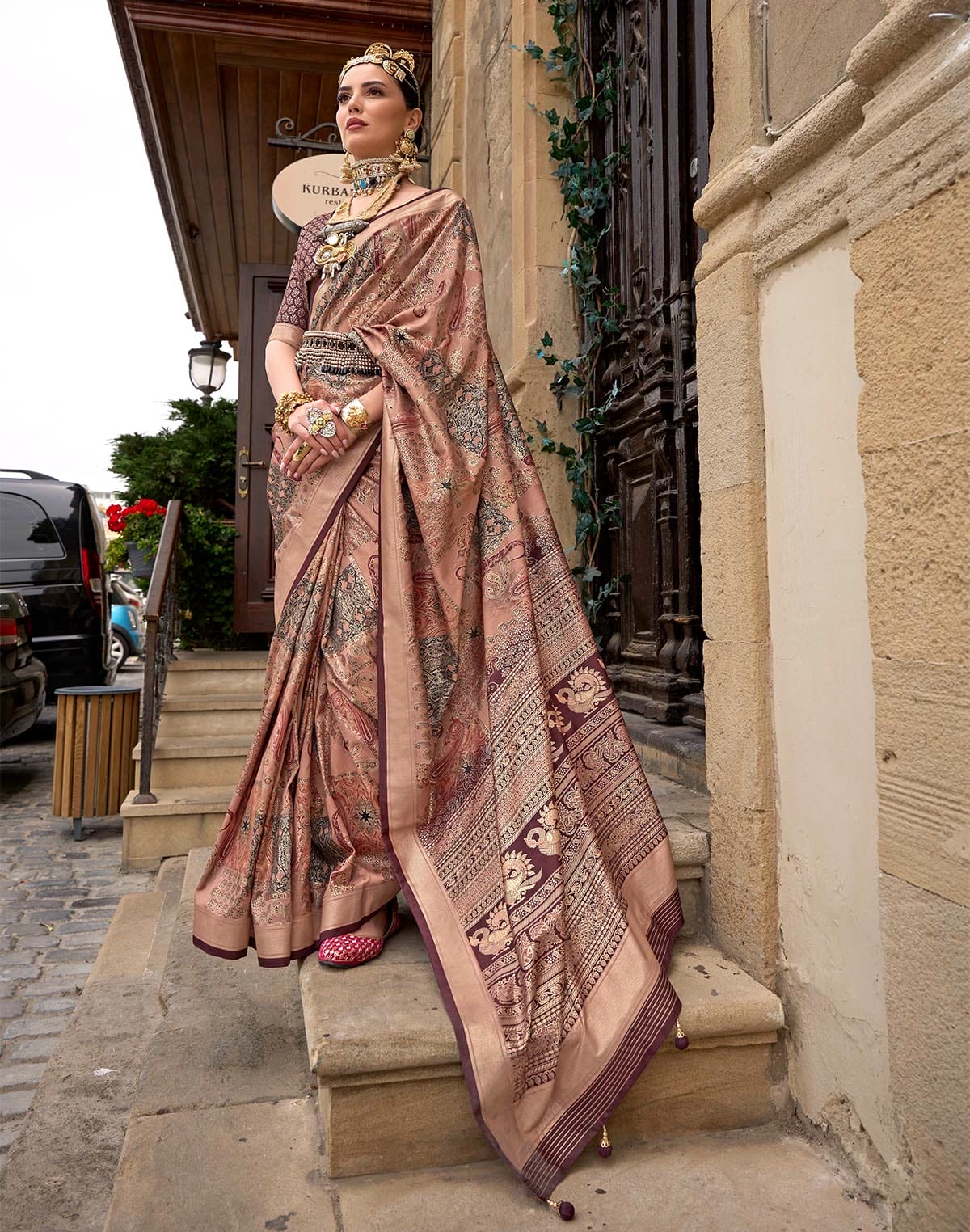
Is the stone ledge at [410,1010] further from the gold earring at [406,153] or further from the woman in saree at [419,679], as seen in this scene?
the gold earring at [406,153]

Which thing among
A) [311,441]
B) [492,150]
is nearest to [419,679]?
[311,441]

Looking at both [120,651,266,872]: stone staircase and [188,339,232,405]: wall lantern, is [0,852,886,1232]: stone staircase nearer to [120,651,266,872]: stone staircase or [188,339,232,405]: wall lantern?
[120,651,266,872]: stone staircase

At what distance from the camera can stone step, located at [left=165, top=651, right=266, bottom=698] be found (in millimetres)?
5551

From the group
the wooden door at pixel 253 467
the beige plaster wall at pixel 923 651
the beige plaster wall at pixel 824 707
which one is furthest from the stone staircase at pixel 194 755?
the beige plaster wall at pixel 923 651

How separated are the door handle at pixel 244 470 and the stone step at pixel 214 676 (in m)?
1.34

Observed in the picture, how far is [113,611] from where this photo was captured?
1438cm

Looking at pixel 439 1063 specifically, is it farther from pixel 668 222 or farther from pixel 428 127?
pixel 428 127

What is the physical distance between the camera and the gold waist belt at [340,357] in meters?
2.09

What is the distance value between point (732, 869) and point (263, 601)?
5107 millimetres

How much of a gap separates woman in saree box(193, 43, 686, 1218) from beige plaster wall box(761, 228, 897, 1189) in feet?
0.99

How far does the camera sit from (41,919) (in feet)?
12.1

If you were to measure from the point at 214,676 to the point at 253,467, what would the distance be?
1.73 meters

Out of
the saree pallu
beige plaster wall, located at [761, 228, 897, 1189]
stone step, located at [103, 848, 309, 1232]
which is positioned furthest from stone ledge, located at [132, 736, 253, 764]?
beige plaster wall, located at [761, 228, 897, 1189]

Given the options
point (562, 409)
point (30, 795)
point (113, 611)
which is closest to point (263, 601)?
point (30, 795)
